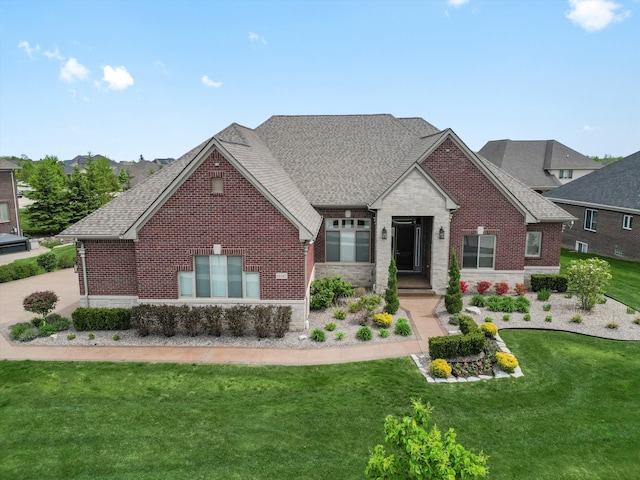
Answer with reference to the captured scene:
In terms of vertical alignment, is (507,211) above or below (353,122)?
below

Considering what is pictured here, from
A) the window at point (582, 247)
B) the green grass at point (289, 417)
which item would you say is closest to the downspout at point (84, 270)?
the green grass at point (289, 417)

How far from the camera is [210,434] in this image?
10.4 metres

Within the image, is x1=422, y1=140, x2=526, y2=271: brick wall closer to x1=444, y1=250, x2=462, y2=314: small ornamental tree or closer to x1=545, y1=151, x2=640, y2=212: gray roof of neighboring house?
x1=444, y1=250, x2=462, y2=314: small ornamental tree

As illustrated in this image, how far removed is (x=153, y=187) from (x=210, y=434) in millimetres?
14182

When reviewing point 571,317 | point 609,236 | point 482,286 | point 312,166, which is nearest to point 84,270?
point 312,166

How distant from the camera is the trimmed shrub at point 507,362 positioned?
13.5 meters

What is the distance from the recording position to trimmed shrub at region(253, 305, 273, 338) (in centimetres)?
1616

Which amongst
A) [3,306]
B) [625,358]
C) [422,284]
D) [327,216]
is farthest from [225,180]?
[625,358]

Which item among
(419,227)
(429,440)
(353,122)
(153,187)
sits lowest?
(429,440)

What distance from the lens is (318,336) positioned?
16078mm

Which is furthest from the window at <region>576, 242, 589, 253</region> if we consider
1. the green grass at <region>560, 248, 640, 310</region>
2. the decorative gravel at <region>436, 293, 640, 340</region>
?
the decorative gravel at <region>436, 293, 640, 340</region>

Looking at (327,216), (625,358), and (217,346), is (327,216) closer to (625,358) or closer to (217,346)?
(217,346)

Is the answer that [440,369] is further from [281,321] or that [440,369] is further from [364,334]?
[281,321]

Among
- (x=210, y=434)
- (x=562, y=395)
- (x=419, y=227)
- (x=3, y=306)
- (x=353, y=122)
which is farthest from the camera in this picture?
(x=353, y=122)
